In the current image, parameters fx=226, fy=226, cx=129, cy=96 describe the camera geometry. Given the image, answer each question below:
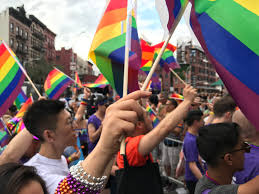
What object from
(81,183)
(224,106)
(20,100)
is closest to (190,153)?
(224,106)

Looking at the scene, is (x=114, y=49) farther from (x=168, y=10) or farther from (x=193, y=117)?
(x=193, y=117)

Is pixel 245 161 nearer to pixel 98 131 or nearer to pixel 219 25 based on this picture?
pixel 219 25

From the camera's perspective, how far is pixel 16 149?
7.13 feet

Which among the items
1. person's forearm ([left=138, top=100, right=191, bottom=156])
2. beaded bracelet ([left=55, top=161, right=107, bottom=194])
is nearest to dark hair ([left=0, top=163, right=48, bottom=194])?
beaded bracelet ([left=55, top=161, right=107, bottom=194])

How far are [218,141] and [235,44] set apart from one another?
2.95ft

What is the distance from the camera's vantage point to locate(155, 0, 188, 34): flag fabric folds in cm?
148

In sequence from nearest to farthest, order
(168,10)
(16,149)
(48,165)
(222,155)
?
1. (168,10)
2. (222,155)
3. (48,165)
4. (16,149)

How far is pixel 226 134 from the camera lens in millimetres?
1859

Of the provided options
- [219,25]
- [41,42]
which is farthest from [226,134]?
[41,42]

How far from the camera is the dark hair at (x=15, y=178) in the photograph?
1.30 meters

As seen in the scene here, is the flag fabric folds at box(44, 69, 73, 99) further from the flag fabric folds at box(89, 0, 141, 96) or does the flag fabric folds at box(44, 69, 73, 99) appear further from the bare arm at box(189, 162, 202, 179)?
the flag fabric folds at box(89, 0, 141, 96)

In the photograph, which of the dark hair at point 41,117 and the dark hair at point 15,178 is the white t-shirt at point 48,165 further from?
the dark hair at point 15,178

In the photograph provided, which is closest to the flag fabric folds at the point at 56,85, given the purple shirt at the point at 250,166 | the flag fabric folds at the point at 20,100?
the flag fabric folds at the point at 20,100

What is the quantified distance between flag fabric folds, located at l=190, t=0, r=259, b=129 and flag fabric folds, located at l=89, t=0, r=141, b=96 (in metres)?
0.67
